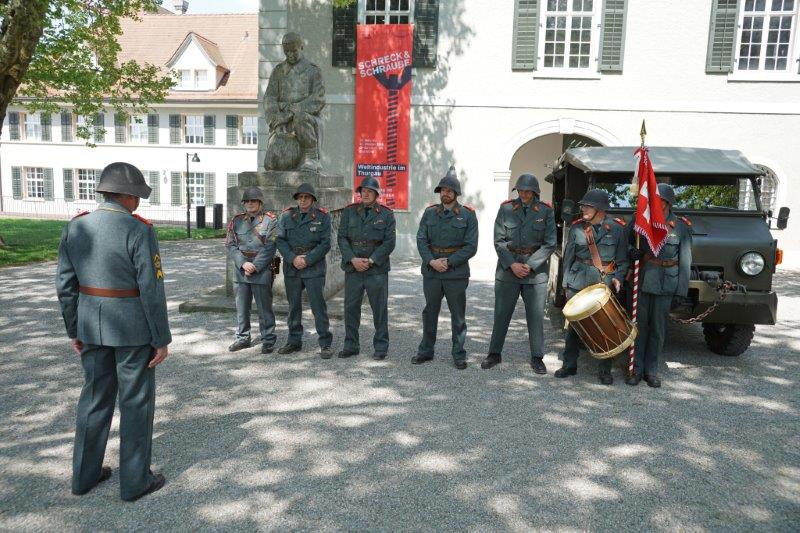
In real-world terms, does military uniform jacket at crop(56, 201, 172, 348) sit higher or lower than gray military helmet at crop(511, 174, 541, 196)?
lower

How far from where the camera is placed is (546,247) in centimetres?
612

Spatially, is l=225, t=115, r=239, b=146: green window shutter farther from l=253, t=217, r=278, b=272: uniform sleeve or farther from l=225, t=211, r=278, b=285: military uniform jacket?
l=253, t=217, r=278, b=272: uniform sleeve

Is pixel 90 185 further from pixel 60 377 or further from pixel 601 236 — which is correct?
pixel 601 236

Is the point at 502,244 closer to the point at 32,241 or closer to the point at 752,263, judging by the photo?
the point at 752,263

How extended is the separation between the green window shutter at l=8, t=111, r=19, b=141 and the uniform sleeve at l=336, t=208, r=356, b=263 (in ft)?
114

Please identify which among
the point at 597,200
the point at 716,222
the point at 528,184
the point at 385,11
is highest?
the point at 385,11

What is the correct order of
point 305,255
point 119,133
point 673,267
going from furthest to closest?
point 119,133 < point 305,255 < point 673,267

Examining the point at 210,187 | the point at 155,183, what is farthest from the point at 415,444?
the point at 155,183

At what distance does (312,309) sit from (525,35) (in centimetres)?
1162

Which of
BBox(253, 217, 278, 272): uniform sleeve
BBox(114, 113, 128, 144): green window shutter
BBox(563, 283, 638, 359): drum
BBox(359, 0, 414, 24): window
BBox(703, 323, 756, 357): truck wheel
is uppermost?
BBox(359, 0, 414, 24): window

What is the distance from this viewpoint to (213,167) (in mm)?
32031

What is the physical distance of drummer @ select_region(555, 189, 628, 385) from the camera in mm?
5695

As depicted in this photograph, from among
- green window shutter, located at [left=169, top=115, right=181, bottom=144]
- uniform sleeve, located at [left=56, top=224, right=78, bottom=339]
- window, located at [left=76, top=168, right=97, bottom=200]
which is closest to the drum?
uniform sleeve, located at [left=56, top=224, right=78, bottom=339]

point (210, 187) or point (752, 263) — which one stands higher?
point (210, 187)
